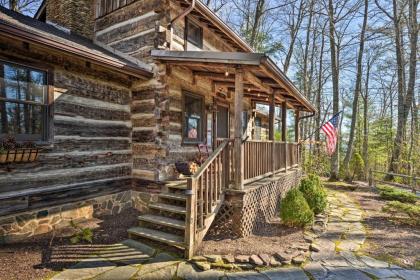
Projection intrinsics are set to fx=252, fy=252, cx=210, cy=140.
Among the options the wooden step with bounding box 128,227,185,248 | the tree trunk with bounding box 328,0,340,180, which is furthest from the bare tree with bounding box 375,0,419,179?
the wooden step with bounding box 128,227,185,248

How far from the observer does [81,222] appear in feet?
17.2

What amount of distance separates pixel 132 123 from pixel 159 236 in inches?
125

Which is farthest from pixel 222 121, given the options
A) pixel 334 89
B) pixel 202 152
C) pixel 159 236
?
pixel 334 89

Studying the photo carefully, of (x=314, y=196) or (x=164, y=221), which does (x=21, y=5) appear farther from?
(x=314, y=196)

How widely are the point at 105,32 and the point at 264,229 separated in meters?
6.77

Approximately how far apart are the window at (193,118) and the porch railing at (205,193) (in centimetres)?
216

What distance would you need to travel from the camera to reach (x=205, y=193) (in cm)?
442

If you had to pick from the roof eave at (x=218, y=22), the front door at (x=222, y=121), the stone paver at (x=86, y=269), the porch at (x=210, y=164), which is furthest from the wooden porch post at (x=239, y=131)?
the front door at (x=222, y=121)

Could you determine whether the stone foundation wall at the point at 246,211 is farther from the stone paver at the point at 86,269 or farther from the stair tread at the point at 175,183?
the stone paver at the point at 86,269

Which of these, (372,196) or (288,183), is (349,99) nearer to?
(372,196)

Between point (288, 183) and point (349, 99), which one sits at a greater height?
point (349, 99)

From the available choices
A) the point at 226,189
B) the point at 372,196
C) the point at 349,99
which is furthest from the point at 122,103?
the point at 349,99

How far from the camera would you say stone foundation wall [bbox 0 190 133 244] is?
167 inches

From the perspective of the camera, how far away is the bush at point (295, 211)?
507cm
